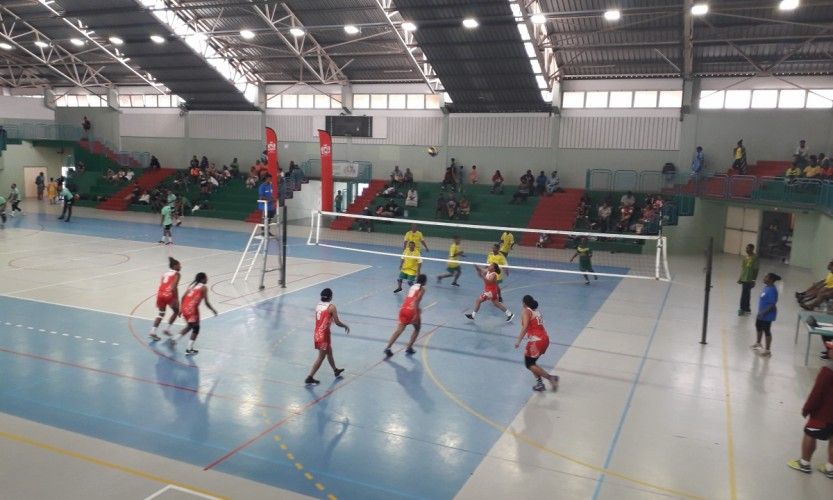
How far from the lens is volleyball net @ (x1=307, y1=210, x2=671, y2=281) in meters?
24.6

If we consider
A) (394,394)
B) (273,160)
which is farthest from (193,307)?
(273,160)

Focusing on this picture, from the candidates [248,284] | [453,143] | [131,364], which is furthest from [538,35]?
[131,364]

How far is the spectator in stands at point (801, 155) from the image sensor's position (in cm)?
2655

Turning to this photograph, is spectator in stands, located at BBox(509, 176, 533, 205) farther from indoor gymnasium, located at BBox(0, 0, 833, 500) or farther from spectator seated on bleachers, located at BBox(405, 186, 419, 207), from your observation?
spectator seated on bleachers, located at BBox(405, 186, 419, 207)

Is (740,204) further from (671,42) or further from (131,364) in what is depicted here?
(131,364)

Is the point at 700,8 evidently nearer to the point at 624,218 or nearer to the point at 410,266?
the point at 624,218

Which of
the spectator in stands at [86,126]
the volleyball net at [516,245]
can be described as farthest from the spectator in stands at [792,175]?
the spectator in stands at [86,126]

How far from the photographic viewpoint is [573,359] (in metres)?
12.4

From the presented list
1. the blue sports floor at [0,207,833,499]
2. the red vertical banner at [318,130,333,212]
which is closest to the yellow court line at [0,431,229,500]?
the blue sports floor at [0,207,833,499]

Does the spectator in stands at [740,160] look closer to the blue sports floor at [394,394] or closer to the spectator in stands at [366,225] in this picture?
the blue sports floor at [394,394]

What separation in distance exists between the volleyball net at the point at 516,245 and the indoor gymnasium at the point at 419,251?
0.81ft

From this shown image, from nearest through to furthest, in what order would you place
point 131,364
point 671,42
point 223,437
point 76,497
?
point 76,497 → point 223,437 → point 131,364 → point 671,42

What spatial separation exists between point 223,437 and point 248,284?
1034 centimetres

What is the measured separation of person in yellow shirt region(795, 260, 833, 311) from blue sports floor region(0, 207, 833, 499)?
5.41 ft
